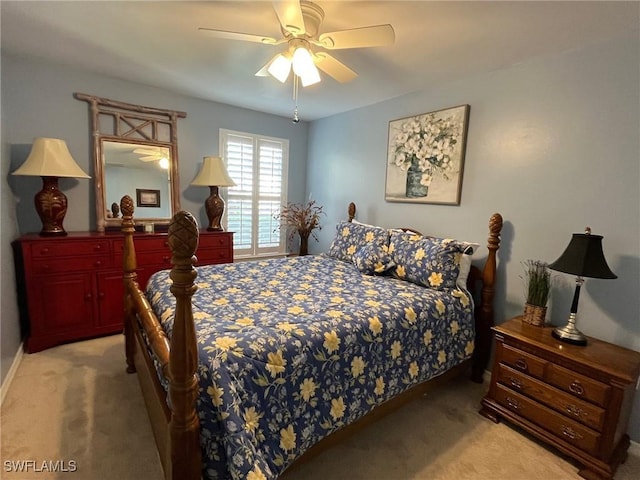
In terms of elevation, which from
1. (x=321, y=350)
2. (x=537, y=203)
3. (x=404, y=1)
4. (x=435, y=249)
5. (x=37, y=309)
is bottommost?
(x=37, y=309)

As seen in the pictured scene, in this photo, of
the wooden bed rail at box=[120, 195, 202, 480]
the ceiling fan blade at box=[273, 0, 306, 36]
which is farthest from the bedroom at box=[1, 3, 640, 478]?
the wooden bed rail at box=[120, 195, 202, 480]

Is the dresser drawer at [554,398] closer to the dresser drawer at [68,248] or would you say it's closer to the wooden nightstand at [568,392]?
the wooden nightstand at [568,392]

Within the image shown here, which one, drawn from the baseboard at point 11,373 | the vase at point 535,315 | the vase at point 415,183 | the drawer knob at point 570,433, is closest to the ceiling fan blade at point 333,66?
the vase at point 415,183

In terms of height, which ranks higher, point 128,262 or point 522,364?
point 128,262

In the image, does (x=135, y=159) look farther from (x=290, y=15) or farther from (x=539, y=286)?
(x=539, y=286)

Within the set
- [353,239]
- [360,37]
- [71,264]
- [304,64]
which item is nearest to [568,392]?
[353,239]

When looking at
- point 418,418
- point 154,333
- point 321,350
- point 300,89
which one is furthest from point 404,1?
→ point 418,418

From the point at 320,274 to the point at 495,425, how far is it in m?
1.60

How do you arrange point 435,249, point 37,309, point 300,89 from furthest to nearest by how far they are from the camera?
point 300,89
point 37,309
point 435,249

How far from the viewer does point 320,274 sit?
2674 millimetres

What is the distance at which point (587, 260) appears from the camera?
1751 millimetres

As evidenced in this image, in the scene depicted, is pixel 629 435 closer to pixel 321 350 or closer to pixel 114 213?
pixel 321 350

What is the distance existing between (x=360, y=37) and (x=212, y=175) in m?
2.32

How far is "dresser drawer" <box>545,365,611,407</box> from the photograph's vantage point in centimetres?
164
